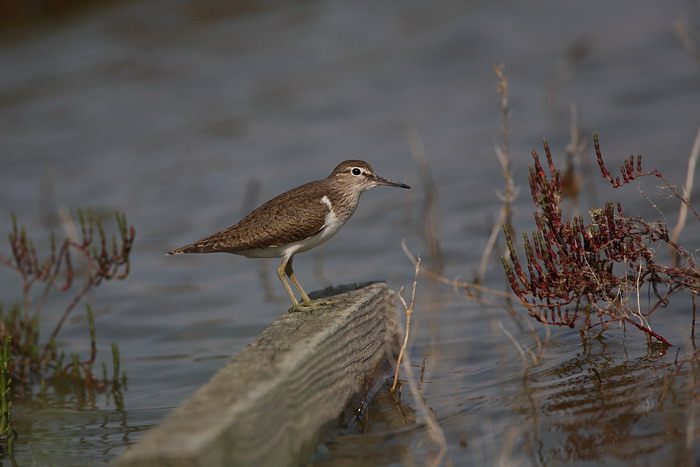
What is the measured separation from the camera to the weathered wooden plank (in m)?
3.84

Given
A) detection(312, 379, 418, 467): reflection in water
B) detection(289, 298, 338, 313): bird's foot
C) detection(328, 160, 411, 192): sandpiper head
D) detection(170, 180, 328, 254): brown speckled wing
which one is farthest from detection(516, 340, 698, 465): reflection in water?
detection(328, 160, 411, 192): sandpiper head

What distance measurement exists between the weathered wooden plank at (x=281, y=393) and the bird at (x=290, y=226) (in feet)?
2.01

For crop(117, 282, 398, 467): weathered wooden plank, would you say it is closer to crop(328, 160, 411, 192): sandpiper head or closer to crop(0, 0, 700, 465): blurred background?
crop(0, 0, 700, 465): blurred background

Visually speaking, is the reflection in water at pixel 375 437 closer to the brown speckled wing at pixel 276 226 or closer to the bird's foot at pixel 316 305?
the bird's foot at pixel 316 305

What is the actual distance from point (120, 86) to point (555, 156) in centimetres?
1004

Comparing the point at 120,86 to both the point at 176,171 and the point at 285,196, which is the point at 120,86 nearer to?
the point at 176,171

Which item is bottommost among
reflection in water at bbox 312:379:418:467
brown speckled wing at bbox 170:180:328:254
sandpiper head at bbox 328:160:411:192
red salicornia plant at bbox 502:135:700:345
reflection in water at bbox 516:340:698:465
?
reflection in water at bbox 516:340:698:465

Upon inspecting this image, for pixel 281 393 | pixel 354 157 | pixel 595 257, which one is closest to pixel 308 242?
pixel 595 257

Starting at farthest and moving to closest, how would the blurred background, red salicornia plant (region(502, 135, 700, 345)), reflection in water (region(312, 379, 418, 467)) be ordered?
red salicornia plant (region(502, 135, 700, 345)), the blurred background, reflection in water (region(312, 379, 418, 467))

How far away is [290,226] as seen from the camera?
21.2 feet

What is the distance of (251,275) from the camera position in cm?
1052

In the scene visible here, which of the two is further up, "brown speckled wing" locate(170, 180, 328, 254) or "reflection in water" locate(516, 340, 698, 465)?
"brown speckled wing" locate(170, 180, 328, 254)

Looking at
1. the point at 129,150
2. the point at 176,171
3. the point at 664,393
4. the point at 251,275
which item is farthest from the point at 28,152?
the point at 664,393

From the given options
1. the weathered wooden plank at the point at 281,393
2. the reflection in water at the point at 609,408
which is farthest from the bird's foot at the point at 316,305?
the reflection in water at the point at 609,408
